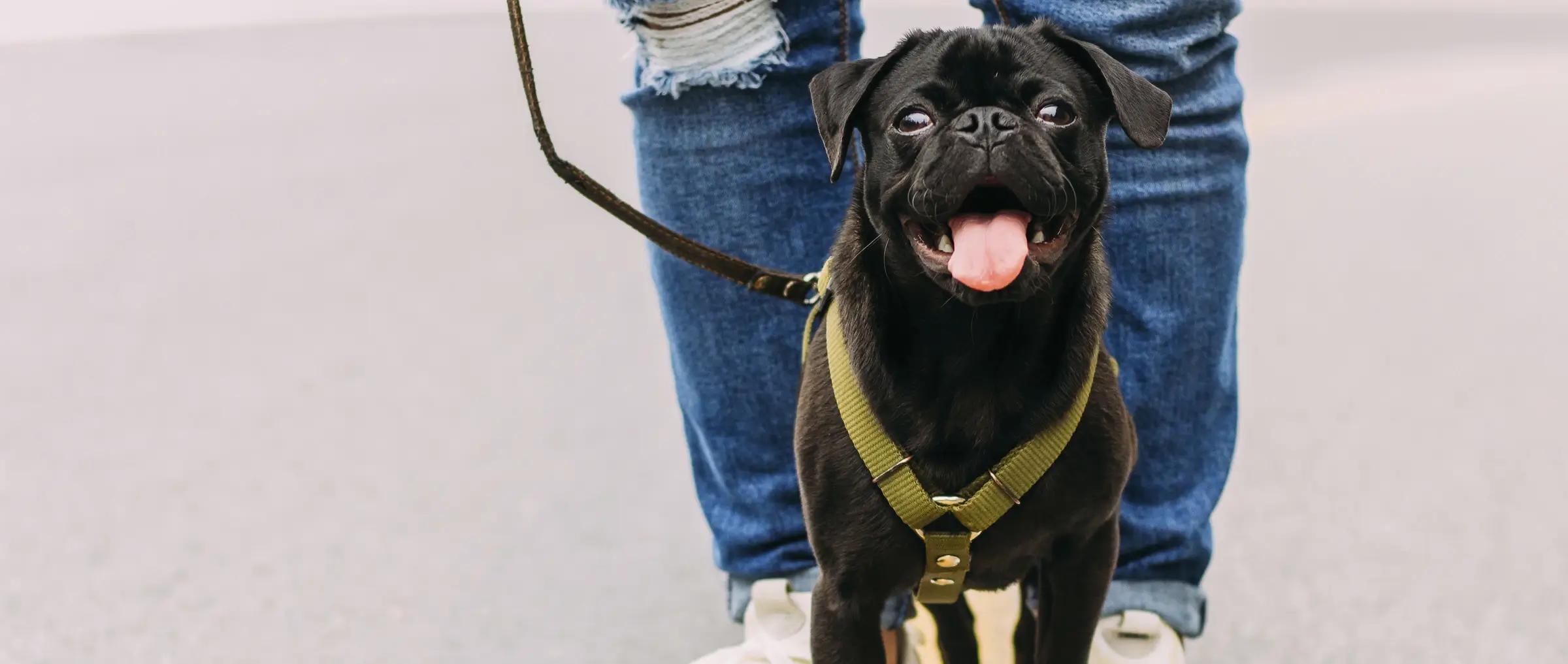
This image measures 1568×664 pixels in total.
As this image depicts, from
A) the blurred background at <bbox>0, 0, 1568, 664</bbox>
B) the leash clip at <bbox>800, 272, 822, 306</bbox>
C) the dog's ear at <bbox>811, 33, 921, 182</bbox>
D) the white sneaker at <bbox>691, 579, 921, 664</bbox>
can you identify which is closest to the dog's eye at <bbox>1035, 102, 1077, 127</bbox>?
the dog's ear at <bbox>811, 33, 921, 182</bbox>

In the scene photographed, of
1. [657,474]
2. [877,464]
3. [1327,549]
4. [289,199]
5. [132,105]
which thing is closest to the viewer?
[877,464]

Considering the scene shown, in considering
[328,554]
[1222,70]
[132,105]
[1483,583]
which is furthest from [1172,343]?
[132,105]

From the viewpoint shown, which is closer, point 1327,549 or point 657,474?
point 1327,549

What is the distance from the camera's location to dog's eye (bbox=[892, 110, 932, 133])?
85 cm

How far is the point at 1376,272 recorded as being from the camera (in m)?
2.34

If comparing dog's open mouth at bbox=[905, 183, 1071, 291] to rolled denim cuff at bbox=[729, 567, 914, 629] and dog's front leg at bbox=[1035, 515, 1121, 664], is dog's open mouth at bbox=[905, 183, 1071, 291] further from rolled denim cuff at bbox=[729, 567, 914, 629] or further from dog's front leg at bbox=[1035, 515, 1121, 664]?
rolled denim cuff at bbox=[729, 567, 914, 629]

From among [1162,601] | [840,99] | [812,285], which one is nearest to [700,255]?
[812,285]

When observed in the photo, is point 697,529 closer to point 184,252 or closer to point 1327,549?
point 1327,549

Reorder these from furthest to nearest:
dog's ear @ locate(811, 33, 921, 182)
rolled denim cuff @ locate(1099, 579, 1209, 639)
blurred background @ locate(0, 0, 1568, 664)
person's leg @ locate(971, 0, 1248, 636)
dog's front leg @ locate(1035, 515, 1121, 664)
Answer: blurred background @ locate(0, 0, 1568, 664), rolled denim cuff @ locate(1099, 579, 1209, 639), person's leg @ locate(971, 0, 1248, 636), dog's front leg @ locate(1035, 515, 1121, 664), dog's ear @ locate(811, 33, 921, 182)

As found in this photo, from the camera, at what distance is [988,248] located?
766mm

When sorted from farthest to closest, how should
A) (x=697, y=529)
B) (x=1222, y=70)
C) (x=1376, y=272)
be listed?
(x=1376, y=272) → (x=697, y=529) → (x=1222, y=70)

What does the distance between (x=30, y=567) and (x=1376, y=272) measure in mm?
2202

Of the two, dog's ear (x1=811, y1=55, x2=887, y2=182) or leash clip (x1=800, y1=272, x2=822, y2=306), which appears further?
leash clip (x1=800, y1=272, x2=822, y2=306)

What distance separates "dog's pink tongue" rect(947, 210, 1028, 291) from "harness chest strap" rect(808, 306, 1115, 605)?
0.55ft
